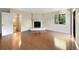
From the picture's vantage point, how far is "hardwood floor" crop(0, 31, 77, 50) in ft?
7.39

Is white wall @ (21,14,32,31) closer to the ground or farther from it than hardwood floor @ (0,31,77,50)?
farther from it

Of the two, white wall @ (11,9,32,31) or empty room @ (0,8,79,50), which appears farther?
white wall @ (11,9,32,31)

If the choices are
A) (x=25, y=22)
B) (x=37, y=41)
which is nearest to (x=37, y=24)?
(x=25, y=22)

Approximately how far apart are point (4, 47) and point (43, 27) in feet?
3.08

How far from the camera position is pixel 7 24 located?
2.56 metres

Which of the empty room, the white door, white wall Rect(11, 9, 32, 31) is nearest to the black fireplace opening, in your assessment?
the empty room

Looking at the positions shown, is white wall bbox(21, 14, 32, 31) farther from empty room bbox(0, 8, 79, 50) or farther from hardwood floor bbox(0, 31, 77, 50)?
hardwood floor bbox(0, 31, 77, 50)

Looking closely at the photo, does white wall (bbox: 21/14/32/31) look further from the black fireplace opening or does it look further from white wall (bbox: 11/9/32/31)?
the black fireplace opening

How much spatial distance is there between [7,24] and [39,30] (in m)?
0.77

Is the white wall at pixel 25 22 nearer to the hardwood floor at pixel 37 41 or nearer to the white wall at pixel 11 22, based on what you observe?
the white wall at pixel 11 22

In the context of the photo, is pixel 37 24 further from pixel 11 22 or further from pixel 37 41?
pixel 11 22

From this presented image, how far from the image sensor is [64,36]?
2.36 m
